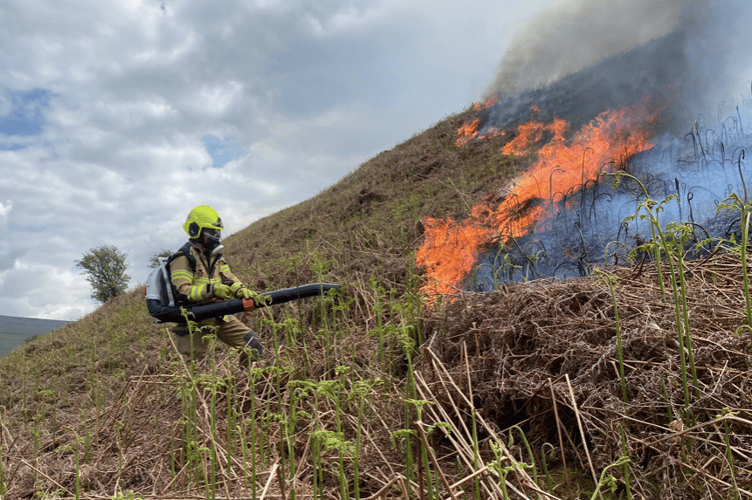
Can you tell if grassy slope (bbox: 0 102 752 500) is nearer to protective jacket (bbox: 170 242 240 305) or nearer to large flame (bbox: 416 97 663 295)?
protective jacket (bbox: 170 242 240 305)

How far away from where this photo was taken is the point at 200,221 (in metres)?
5.99

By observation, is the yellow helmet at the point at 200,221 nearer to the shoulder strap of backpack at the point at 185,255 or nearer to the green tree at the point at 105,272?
the shoulder strap of backpack at the point at 185,255

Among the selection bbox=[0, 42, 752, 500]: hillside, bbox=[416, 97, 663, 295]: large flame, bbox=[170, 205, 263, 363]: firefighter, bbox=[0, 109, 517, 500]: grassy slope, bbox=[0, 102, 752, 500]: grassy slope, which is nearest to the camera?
bbox=[0, 42, 752, 500]: hillside

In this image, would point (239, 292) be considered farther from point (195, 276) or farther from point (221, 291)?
point (195, 276)

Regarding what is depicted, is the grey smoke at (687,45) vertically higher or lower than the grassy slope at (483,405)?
higher

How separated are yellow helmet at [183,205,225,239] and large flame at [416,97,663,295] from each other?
3.11 metres

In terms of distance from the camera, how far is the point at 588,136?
30.1ft

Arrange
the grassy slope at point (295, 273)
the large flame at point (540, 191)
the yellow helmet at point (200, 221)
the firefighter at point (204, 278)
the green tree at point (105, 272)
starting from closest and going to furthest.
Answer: the grassy slope at point (295, 273) → the firefighter at point (204, 278) → the yellow helmet at point (200, 221) → the large flame at point (540, 191) → the green tree at point (105, 272)

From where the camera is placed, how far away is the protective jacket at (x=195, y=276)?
5.75 meters

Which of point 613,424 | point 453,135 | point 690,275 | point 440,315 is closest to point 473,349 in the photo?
point 440,315

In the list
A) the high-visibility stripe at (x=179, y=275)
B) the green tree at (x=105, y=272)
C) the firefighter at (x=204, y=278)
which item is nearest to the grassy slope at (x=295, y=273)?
the firefighter at (x=204, y=278)

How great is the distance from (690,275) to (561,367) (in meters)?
1.61

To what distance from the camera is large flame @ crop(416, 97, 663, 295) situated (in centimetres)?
712

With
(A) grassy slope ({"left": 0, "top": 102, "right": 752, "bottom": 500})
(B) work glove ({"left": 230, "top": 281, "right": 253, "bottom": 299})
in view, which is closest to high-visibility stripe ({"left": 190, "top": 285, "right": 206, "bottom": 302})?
(B) work glove ({"left": 230, "top": 281, "right": 253, "bottom": 299})
